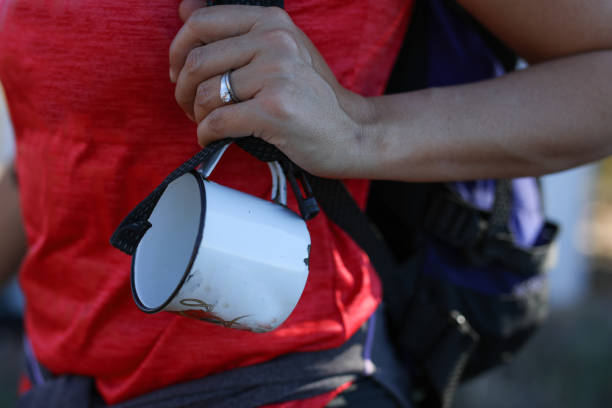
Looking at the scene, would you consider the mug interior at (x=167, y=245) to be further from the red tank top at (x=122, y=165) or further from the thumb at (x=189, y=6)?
the thumb at (x=189, y=6)

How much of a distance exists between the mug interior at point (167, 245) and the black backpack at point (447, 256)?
12.2 inches

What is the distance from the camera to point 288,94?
0.69 m

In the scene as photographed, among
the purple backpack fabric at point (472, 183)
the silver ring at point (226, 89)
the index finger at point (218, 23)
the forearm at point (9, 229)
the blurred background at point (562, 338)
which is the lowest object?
the blurred background at point (562, 338)

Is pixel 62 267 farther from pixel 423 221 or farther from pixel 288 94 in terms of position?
pixel 423 221

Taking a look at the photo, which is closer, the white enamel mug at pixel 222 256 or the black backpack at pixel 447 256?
A: the white enamel mug at pixel 222 256

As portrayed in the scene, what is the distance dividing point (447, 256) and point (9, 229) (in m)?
0.94

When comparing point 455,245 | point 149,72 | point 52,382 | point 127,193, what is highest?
point 149,72

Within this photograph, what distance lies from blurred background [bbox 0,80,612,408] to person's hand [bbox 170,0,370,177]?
219 centimetres

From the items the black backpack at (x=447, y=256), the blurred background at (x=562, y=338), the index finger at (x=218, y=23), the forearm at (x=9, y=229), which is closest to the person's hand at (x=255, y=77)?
the index finger at (x=218, y=23)

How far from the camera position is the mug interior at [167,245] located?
0.73 m

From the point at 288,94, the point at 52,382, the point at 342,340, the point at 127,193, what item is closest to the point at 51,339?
the point at 52,382

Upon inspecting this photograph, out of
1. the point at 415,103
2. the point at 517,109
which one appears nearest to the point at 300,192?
the point at 415,103

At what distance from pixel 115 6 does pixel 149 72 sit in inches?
3.6

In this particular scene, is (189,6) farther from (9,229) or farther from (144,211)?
(9,229)
